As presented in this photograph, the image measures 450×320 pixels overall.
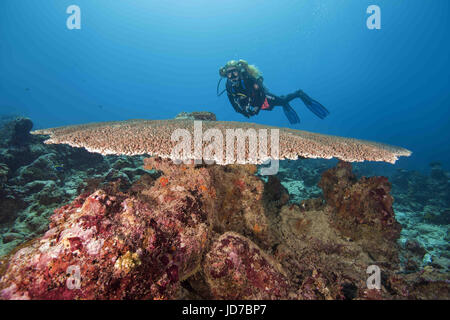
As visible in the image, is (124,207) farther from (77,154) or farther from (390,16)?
(390,16)

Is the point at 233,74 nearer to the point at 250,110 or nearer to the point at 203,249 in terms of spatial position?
the point at 250,110

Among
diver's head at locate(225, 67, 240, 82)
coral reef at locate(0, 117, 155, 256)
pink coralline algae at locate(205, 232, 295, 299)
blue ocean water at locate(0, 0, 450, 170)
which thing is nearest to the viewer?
pink coralline algae at locate(205, 232, 295, 299)

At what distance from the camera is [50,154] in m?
8.01

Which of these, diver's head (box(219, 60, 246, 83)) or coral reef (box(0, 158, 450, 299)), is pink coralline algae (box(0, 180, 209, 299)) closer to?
coral reef (box(0, 158, 450, 299))

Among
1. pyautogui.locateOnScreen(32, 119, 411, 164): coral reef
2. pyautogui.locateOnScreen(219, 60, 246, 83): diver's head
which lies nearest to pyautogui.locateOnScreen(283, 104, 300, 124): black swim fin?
pyautogui.locateOnScreen(219, 60, 246, 83): diver's head

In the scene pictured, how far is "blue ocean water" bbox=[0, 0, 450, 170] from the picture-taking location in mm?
58688

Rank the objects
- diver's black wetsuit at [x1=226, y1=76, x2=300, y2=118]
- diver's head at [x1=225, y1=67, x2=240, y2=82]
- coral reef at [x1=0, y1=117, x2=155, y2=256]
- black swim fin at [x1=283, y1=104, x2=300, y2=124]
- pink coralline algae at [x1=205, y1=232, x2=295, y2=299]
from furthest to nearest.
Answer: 1. black swim fin at [x1=283, y1=104, x2=300, y2=124]
2. diver's black wetsuit at [x1=226, y1=76, x2=300, y2=118]
3. diver's head at [x1=225, y1=67, x2=240, y2=82]
4. coral reef at [x1=0, y1=117, x2=155, y2=256]
5. pink coralline algae at [x1=205, y1=232, x2=295, y2=299]

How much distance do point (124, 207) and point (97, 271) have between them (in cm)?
64

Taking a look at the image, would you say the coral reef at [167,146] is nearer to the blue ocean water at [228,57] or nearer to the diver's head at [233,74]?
the diver's head at [233,74]

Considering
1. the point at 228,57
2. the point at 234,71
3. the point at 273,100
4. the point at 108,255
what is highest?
the point at 228,57

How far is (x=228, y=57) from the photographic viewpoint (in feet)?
339

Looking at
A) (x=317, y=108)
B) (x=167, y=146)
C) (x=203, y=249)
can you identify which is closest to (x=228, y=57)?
(x=317, y=108)

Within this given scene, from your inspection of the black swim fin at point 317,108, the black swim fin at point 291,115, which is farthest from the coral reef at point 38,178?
the black swim fin at point 317,108
